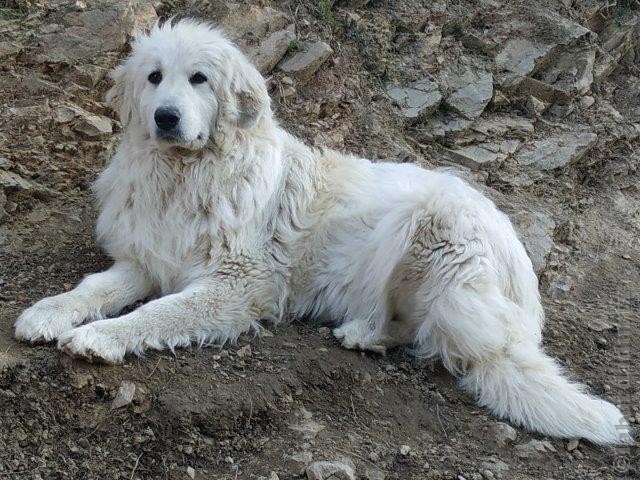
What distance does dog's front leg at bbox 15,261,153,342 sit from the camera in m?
4.48

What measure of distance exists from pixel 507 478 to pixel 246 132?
2904 millimetres

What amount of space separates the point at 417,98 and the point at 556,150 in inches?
65.6

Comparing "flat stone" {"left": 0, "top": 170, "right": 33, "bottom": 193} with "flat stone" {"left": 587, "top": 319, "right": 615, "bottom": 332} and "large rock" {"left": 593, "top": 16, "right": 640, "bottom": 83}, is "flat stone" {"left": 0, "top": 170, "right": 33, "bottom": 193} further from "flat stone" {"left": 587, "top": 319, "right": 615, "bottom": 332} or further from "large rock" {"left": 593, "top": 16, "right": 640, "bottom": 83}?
"large rock" {"left": 593, "top": 16, "right": 640, "bottom": 83}

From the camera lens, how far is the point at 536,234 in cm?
699

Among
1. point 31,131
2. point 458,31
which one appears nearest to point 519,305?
point 31,131

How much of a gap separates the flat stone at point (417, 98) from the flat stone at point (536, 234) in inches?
66.8

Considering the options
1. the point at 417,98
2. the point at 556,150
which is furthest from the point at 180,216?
the point at 556,150

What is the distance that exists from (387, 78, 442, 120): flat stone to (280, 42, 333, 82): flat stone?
2.98 ft

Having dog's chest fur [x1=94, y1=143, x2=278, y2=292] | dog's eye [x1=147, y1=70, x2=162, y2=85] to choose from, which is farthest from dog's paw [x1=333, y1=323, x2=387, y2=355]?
dog's eye [x1=147, y1=70, x2=162, y2=85]

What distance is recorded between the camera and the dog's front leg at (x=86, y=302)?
4.48m

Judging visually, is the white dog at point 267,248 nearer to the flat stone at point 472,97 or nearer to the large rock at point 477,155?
the large rock at point 477,155

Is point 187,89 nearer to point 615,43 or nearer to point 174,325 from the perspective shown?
point 174,325

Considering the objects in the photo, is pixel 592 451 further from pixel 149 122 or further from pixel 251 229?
pixel 149 122

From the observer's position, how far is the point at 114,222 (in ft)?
17.5
